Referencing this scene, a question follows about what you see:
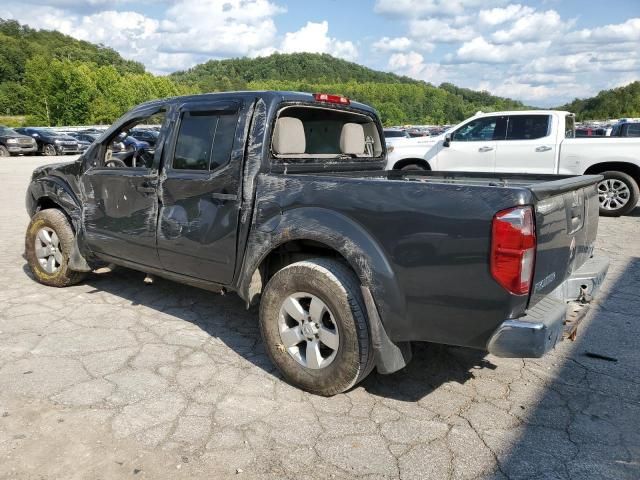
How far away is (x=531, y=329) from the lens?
2402mm

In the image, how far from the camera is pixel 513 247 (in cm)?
237

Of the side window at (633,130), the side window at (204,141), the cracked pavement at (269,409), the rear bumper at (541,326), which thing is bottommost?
the cracked pavement at (269,409)

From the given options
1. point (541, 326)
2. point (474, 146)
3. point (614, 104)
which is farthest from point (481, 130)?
point (614, 104)

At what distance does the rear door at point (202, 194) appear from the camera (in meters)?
3.47

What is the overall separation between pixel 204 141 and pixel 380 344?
1964 mm

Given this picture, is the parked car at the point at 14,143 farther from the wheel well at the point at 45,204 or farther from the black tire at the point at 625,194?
the black tire at the point at 625,194

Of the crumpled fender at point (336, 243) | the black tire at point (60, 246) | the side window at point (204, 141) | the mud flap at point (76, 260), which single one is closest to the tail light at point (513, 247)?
the crumpled fender at point (336, 243)

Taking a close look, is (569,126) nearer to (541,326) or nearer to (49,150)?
(541,326)

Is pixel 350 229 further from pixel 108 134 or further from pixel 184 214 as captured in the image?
pixel 108 134

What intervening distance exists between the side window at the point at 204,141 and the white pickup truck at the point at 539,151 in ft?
16.7

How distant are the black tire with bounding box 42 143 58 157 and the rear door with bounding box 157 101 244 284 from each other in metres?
26.8

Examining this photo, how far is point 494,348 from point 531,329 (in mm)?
201

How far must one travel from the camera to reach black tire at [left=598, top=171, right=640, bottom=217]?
882cm

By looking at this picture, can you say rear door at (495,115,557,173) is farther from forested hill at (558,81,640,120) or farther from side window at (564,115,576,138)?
forested hill at (558,81,640,120)
